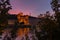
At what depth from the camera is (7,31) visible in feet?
19.5

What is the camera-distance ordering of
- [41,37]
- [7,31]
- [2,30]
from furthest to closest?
1. [41,37]
2. [7,31]
3. [2,30]

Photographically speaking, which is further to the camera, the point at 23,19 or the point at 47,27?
the point at 23,19

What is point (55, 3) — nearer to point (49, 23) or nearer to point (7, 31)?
point (49, 23)

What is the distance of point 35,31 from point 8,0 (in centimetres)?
136

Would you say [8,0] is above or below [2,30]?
above

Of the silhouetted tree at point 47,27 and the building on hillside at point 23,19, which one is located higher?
the building on hillside at point 23,19

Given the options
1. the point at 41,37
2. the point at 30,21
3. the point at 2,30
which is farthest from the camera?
the point at 30,21

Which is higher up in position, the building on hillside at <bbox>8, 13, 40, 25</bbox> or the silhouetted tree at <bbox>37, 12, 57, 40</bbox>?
the building on hillside at <bbox>8, 13, 40, 25</bbox>

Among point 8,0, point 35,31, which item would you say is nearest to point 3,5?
point 8,0

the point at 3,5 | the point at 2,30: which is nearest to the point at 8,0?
the point at 3,5

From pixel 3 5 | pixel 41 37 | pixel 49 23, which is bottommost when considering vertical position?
pixel 41 37

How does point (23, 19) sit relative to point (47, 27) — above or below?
above

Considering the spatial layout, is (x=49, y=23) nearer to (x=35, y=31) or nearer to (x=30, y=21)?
(x=35, y=31)

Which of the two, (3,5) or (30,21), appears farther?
(30,21)
